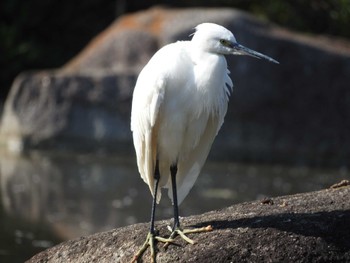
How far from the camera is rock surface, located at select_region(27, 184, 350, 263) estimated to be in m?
5.30

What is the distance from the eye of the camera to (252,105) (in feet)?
43.7

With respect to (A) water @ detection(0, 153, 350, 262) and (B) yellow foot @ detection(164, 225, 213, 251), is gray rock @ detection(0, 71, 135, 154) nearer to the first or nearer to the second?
(A) water @ detection(0, 153, 350, 262)

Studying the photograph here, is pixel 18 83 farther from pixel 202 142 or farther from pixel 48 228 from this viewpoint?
pixel 202 142

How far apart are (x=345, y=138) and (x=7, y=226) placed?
5.37 m

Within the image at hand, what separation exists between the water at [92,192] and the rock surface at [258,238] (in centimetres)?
330

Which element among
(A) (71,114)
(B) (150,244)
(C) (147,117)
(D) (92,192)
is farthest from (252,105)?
(B) (150,244)

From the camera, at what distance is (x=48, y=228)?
1003cm

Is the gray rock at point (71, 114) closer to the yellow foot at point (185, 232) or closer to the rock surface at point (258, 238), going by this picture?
the rock surface at point (258, 238)

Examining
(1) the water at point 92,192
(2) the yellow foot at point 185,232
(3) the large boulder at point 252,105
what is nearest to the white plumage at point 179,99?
(2) the yellow foot at point 185,232

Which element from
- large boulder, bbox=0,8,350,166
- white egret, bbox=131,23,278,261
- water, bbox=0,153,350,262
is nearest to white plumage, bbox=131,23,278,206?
white egret, bbox=131,23,278,261

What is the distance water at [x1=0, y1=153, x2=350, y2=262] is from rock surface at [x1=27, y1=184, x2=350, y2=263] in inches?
130

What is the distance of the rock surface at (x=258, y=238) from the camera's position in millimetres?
5297

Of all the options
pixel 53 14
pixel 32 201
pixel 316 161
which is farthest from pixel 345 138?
pixel 53 14

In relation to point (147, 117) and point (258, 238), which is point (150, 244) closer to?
point (258, 238)
